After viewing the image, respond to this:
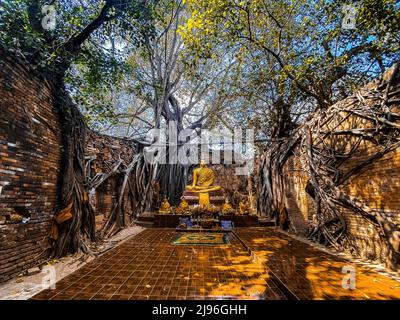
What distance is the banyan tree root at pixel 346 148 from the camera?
3076 millimetres

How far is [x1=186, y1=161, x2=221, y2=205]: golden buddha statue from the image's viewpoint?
6.64 meters

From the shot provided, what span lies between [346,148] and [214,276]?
342cm

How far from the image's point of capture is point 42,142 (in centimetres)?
330

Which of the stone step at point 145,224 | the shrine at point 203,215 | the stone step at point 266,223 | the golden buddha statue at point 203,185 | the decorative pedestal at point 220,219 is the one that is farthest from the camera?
the golden buddha statue at point 203,185

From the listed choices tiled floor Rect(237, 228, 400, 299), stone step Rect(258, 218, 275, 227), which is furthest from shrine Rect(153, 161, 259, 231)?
tiled floor Rect(237, 228, 400, 299)

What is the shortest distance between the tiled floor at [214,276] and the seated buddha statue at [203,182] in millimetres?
3095

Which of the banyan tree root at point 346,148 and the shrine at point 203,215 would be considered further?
the shrine at point 203,215

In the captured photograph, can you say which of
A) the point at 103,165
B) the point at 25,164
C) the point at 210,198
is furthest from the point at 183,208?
the point at 25,164

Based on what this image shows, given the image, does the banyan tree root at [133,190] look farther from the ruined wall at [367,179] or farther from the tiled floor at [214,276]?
the ruined wall at [367,179]

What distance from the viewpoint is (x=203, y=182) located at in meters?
6.99

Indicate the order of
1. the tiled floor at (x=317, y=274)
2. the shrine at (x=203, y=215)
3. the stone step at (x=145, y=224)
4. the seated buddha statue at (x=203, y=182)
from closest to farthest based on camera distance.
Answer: the tiled floor at (x=317, y=274) < the shrine at (x=203, y=215) < the stone step at (x=145, y=224) < the seated buddha statue at (x=203, y=182)

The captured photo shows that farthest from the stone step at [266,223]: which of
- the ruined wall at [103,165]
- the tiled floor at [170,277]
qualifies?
the ruined wall at [103,165]

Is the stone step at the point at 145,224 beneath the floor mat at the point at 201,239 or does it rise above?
beneath

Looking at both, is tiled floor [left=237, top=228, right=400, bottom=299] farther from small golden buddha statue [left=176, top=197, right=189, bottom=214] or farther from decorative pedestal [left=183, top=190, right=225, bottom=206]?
decorative pedestal [left=183, top=190, right=225, bottom=206]
